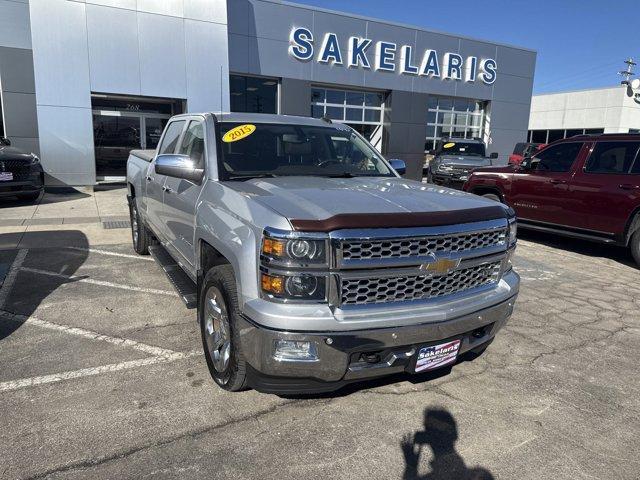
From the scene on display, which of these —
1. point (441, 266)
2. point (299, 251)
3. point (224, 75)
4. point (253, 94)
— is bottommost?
point (441, 266)

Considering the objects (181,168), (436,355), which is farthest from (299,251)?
(181,168)

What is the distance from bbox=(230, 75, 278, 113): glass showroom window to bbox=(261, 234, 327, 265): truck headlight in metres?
16.1

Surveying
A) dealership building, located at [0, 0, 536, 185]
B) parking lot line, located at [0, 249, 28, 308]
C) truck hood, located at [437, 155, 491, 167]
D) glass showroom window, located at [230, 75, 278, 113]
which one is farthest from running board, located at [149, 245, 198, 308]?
glass showroom window, located at [230, 75, 278, 113]

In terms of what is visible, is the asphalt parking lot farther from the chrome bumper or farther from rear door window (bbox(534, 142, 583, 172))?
rear door window (bbox(534, 142, 583, 172))

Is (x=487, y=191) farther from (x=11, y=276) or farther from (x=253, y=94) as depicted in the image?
(x=253, y=94)

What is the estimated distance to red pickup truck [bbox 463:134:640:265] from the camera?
717 cm

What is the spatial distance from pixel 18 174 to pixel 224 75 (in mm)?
7106

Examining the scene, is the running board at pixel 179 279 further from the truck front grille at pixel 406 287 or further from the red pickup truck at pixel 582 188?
the red pickup truck at pixel 582 188

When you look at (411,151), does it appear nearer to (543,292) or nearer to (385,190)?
(543,292)

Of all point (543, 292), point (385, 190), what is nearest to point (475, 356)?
point (385, 190)

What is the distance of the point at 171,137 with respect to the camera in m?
5.34

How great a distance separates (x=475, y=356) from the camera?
3871 mm

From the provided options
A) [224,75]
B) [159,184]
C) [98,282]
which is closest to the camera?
[159,184]

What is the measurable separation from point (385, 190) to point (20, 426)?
276cm
